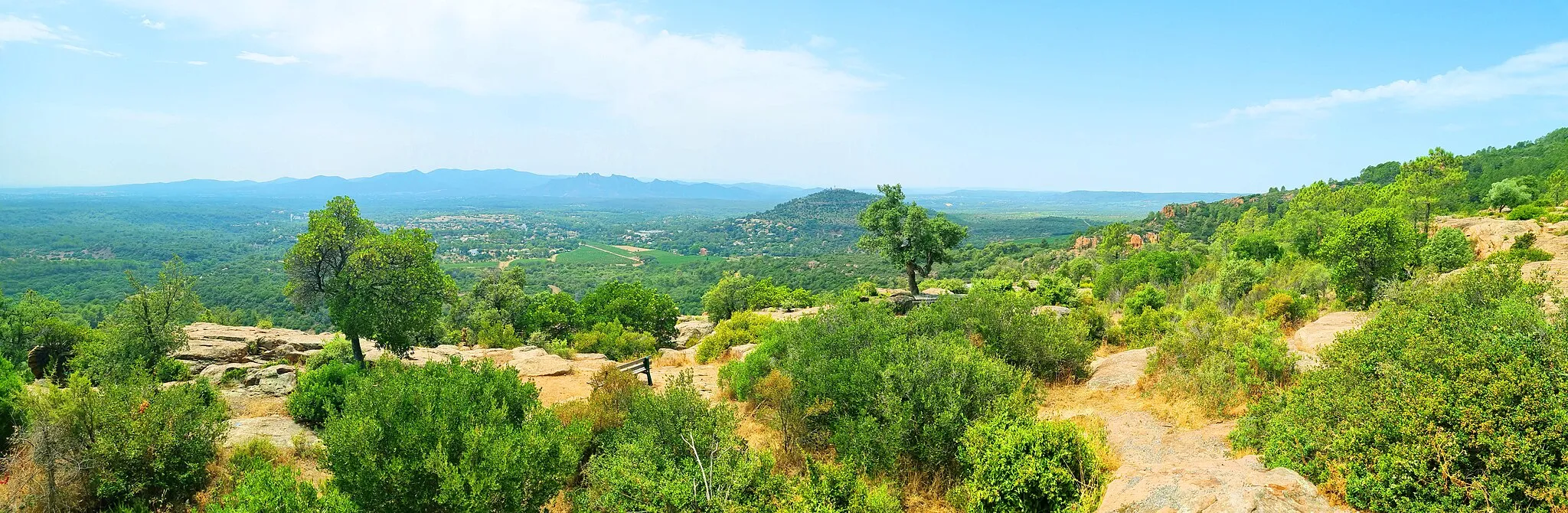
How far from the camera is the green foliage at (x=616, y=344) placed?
27.5 metres

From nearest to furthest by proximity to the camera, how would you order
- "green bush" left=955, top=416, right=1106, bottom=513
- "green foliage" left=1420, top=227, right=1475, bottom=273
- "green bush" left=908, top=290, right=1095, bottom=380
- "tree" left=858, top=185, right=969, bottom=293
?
"green bush" left=955, top=416, right=1106, bottom=513, "green bush" left=908, top=290, right=1095, bottom=380, "green foliage" left=1420, top=227, right=1475, bottom=273, "tree" left=858, top=185, right=969, bottom=293

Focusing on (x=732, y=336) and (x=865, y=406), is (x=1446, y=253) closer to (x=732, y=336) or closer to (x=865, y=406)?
(x=865, y=406)

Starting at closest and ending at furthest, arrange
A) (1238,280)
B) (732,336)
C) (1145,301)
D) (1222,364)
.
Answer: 1. (1222,364)
2. (1238,280)
3. (1145,301)
4. (732,336)

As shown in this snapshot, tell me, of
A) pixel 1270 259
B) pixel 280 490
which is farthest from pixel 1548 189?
pixel 280 490

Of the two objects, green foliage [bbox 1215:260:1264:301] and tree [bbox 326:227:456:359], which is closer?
tree [bbox 326:227:456:359]

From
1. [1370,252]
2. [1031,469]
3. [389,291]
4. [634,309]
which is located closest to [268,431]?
[389,291]

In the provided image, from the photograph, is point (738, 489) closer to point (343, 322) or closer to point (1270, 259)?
point (343, 322)

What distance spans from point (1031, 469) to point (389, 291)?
16571 millimetres

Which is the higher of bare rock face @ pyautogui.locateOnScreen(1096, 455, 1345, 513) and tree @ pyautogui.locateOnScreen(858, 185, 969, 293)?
tree @ pyautogui.locateOnScreen(858, 185, 969, 293)

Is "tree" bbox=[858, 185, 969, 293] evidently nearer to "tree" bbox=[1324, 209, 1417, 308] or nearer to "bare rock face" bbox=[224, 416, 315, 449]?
"tree" bbox=[1324, 209, 1417, 308]

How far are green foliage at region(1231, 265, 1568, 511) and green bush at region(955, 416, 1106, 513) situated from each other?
2422 millimetres

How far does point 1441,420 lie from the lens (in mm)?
7121

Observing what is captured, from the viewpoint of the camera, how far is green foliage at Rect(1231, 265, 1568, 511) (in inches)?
254

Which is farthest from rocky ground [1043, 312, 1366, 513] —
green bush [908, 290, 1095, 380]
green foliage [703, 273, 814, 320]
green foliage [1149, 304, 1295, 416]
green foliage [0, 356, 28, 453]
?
green foliage [703, 273, 814, 320]
